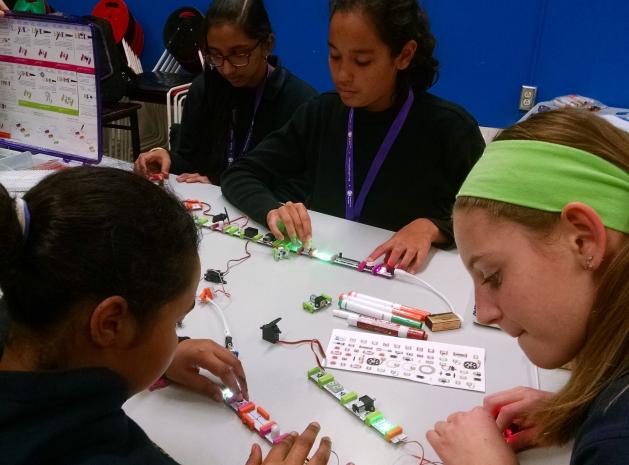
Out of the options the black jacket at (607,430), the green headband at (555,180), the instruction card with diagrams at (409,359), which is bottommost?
the instruction card with diagrams at (409,359)

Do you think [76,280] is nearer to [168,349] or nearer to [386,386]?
[168,349]

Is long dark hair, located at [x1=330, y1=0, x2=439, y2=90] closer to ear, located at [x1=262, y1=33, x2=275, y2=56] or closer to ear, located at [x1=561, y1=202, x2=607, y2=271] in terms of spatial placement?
ear, located at [x1=262, y1=33, x2=275, y2=56]

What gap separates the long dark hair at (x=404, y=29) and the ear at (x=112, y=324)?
1223 millimetres

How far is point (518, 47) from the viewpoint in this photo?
10.6 ft

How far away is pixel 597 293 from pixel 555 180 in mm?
163

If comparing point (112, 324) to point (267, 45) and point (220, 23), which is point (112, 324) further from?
point (267, 45)

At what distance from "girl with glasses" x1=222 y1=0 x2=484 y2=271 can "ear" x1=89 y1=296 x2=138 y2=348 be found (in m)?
0.85

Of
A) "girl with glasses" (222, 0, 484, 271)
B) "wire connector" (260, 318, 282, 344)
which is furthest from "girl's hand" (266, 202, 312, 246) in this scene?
"wire connector" (260, 318, 282, 344)

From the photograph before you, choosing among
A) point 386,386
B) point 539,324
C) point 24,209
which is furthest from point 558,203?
point 24,209

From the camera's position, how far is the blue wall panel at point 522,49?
10.0 feet

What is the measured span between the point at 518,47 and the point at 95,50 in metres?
2.42

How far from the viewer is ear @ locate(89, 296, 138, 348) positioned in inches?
29.3

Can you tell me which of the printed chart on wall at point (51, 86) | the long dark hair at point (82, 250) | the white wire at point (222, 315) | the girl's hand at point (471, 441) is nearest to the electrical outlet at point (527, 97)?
the printed chart on wall at point (51, 86)

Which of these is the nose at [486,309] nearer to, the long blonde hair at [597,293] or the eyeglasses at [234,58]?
the long blonde hair at [597,293]
